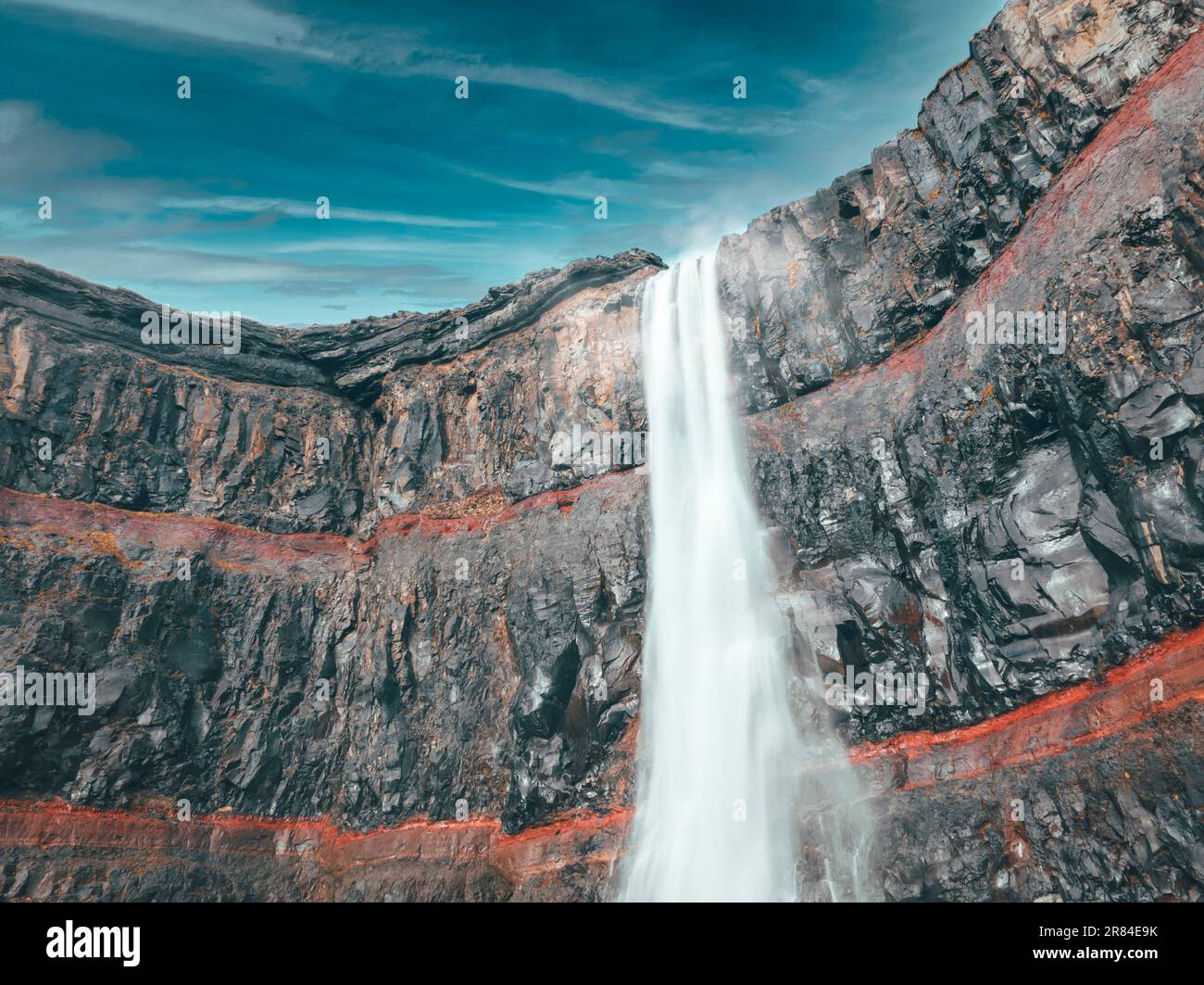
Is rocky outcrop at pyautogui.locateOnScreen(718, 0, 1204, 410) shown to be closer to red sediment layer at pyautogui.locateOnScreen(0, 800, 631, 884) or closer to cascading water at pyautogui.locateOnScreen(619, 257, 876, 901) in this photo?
cascading water at pyautogui.locateOnScreen(619, 257, 876, 901)

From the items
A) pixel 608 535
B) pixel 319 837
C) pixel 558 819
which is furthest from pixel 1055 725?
pixel 319 837

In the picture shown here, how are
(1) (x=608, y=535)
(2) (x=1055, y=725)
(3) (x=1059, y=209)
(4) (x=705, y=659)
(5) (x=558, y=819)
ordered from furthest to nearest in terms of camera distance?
1. (1) (x=608, y=535)
2. (4) (x=705, y=659)
3. (5) (x=558, y=819)
4. (3) (x=1059, y=209)
5. (2) (x=1055, y=725)

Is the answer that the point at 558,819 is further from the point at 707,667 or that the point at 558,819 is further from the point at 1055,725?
the point at 1055,725

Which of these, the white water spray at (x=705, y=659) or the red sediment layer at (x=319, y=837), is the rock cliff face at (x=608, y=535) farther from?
the white water spray at (x=705, y=659)

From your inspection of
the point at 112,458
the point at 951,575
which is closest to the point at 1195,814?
the point at 951,575

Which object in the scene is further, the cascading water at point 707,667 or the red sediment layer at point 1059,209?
the cascading water at point 707,667

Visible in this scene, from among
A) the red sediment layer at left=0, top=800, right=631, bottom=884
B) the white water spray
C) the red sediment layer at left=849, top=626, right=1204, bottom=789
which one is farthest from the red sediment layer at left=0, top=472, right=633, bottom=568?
the red sediment layer at left=849, top=626, right=1204, bottom=789

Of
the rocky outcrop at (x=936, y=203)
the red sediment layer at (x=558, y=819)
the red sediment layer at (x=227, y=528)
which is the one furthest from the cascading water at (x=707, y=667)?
the red sediment layer at (x=227, y=528)
